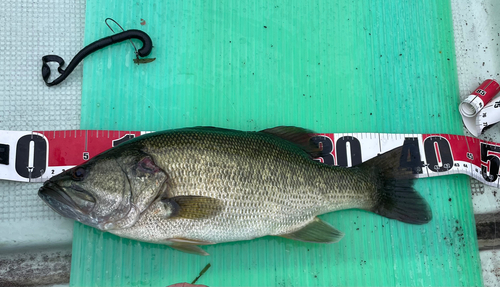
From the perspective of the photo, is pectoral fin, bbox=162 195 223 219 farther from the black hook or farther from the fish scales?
the black hook

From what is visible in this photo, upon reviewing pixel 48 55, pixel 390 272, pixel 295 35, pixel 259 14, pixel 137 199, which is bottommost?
pixel 390 272

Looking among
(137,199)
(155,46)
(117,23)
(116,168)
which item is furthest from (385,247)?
(117,23)

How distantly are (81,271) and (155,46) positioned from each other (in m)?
1.71

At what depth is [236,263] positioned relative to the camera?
7.38 ft

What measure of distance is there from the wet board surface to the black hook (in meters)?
0.09

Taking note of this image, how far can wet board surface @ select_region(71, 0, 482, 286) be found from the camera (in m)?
2.25

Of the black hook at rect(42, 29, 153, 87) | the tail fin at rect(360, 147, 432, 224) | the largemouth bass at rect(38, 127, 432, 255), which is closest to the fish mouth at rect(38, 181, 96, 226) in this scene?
the largemouth bass at rect(38, 127, 432, 255)

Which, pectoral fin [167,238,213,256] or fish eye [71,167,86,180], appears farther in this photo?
pectoral fin [167,238,213,256]

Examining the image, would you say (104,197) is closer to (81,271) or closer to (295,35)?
(81,271)

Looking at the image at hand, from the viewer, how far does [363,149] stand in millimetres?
2406

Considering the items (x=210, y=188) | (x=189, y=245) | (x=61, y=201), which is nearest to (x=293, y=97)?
(x=210, y=188)

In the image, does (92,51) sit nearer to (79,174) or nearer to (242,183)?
(79,174)

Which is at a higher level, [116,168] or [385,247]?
[116,168]

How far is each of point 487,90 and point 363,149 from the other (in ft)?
3.60
